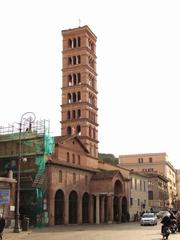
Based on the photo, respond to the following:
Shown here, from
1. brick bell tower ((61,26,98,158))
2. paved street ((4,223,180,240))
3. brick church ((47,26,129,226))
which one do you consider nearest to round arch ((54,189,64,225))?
brick church ((47,26,129,226))

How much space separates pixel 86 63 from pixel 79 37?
20.9ft

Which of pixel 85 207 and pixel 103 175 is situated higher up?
pixel 103 175

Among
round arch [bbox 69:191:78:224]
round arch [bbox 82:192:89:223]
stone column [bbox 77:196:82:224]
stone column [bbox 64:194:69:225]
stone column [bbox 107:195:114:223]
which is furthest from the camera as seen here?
stone column [bbox 107:195:114:223]

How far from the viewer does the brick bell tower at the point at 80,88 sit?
2928 inches

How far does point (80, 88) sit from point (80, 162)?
19.7m

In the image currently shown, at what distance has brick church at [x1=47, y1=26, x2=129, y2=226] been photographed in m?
52.3

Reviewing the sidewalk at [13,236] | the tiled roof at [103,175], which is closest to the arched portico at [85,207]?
the tiled roof at [103,175]

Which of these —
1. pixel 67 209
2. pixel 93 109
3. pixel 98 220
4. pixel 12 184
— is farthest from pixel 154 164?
pixel 12 184

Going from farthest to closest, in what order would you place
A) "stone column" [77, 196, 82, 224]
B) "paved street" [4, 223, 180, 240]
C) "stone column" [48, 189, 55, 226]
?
"stone column" [77, 196, 82, 224]
"stone column" [48, 189, 55, 226]
"paved street" [4, 223, 180, 240]

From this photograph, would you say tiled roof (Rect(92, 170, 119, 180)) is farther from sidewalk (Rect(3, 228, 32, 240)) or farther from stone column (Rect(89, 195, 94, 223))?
sidewalk (Rect(3, 228, 32, 240))

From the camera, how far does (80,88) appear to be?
76.6 m

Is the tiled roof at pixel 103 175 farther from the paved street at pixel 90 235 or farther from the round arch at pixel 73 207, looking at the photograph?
the paved street at pixel 90 235

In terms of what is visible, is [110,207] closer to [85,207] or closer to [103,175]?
[85,207]

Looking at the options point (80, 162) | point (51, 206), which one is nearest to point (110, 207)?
point (80, 162)
